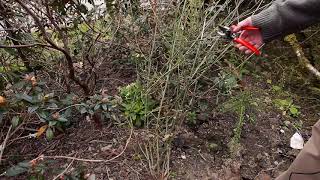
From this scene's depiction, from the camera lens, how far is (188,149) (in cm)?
245

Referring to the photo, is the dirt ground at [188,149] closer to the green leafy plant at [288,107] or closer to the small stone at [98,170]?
the small stone at [98,170]

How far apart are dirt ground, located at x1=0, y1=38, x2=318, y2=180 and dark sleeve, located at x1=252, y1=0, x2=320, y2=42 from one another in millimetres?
806

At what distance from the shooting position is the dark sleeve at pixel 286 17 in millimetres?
1853

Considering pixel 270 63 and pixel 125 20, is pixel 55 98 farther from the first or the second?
pixel 270 63

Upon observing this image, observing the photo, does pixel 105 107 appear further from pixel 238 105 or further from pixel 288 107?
pixel 288 107

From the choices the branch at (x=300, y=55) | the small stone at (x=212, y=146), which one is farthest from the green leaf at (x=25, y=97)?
the branch at (x=300, y=55)

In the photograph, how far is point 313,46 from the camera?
3309 mm

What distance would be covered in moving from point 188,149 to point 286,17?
1.01 meters

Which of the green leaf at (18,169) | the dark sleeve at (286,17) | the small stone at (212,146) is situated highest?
the dark sleeve at (286,17)

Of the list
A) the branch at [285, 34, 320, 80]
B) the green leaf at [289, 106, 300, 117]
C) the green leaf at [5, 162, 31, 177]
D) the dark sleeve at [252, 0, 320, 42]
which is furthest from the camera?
the branch at [285, 34, 320, 80]

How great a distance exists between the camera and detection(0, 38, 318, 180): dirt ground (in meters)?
2.27

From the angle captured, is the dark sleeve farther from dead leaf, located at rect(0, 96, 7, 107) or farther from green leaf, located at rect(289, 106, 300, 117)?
dead leaf, located at rect(0, 96, 7, 107)

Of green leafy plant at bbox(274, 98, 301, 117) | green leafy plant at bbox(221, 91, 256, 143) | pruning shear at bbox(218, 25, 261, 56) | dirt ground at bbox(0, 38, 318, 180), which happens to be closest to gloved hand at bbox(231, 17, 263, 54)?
pruning shear at bbox(218, 25, 261, 56)

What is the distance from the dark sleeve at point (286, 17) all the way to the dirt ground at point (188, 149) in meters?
0.81
